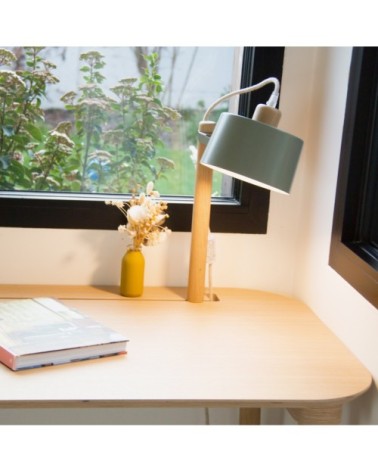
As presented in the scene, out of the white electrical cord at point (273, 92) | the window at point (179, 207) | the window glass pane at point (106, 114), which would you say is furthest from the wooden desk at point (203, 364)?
the white electrical cord at point (273, 92)

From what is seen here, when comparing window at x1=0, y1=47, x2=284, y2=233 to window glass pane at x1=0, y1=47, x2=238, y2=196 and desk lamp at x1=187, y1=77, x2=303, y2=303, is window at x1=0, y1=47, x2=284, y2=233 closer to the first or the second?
window glass pane at x1=0, y1=47, x2=238, y2=196

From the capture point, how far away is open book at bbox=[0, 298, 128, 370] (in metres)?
1.42

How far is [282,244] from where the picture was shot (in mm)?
2098

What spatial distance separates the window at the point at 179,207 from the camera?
198 cm

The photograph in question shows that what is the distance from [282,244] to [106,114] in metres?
0.62

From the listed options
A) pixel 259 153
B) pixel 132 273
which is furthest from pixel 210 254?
pixel 259 153

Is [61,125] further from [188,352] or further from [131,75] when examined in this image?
[188,352]

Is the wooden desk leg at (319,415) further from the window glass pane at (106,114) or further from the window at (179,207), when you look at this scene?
the window glass pane at (106,114)

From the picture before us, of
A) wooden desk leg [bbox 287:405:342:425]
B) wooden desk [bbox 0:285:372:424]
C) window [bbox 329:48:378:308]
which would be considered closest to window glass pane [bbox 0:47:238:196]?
wooden desk [bbox 0:285:372:424]

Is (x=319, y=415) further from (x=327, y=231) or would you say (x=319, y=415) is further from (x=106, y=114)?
(x=106, y=114)

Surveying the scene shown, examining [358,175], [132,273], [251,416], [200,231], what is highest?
[358,175]

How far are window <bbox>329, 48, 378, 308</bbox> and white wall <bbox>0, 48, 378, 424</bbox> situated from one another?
0.10 meters

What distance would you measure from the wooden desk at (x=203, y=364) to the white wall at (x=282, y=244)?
82 millimetres
